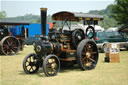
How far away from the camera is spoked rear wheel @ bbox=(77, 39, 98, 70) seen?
816 cm

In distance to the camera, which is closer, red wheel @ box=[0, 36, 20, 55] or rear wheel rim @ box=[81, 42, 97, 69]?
rear wheel rim @ box=[81, 42, 97, 69]

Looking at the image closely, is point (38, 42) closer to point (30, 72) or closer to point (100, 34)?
point (30, 72)

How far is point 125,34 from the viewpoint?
54.5 ft

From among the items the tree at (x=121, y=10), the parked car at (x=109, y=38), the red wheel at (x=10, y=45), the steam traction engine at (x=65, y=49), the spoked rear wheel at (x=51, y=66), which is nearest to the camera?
the spoked rear wheel at (x=51, y=66)

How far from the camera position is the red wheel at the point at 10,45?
1412 centimetres

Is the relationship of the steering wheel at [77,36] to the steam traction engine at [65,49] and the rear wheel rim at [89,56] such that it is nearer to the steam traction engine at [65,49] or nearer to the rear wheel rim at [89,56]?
the steam traction engine at [65,49]

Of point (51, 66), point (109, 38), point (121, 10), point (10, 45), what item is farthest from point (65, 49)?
point (121, 10)

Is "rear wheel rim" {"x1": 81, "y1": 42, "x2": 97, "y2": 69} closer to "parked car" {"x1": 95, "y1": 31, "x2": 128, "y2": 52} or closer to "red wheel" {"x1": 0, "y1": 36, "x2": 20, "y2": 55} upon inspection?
"parked car" {"x1": 95, "y1": 31, "x2": 128, "y2": 52}

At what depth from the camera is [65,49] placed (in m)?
8.40

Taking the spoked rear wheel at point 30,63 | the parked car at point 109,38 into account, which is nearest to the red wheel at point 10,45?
the parked car at point 109,38

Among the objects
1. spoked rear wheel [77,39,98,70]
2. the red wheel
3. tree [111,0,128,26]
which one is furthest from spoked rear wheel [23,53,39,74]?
tree [111,0,128,26]

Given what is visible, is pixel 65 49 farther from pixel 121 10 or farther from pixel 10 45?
pixel 121 10

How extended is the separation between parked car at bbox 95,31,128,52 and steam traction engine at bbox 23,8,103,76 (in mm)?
6028

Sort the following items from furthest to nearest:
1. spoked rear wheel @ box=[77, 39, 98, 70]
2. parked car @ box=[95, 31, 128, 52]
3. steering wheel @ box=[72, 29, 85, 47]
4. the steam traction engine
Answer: parked car @ box=[95, 31, 128, 52] → steering wheel @ box=[72, 29, 85, 47] → spoked rear wheel @ box=[77, 39, 98, 70] → the steam traction engine
